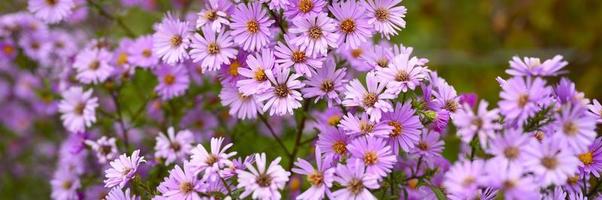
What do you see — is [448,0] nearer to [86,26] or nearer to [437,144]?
[86,26]

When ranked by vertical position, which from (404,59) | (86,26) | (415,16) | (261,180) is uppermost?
(415,16)

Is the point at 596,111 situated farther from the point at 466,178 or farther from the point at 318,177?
the point at 318,177

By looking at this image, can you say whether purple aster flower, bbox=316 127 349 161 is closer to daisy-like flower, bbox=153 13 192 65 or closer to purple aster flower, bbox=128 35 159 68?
daisy-like flower, bbox=153 13 192 65

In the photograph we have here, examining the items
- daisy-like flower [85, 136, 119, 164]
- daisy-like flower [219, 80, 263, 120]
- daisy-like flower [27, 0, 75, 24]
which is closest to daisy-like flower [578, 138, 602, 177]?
daisy-like flower [219, 80, 263, 120]

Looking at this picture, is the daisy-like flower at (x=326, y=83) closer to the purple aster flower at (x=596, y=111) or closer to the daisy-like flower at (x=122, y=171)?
the daisy-like flower at (x=122, y=171)

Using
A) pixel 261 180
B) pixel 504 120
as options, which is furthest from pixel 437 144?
pixel 261 180

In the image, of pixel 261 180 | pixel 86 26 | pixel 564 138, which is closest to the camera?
pixel 564 138

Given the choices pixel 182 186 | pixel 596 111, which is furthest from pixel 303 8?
pixel 596 111
